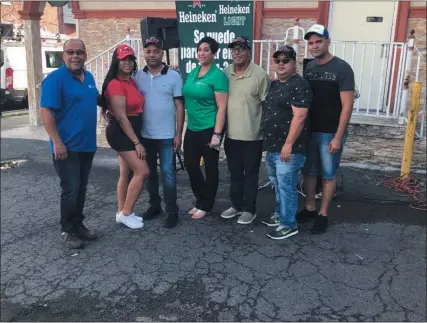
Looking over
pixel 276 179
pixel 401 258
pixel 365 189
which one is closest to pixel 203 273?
pixel 276 179

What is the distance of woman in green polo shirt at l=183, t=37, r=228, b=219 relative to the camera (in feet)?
12.7

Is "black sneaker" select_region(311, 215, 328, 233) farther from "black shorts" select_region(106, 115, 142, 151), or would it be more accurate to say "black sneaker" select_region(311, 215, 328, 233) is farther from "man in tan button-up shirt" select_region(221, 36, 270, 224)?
"black shorts" select_region(106, 115, 142, 151)

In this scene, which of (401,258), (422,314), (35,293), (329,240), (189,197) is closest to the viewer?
(422,314)

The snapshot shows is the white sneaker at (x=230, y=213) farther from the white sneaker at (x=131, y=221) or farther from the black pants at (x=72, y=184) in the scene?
the black pants at (x=72, y=184)

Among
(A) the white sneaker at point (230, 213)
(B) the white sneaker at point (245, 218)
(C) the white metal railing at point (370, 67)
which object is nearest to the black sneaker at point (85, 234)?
(A) the white sneaker at point (230, 213)

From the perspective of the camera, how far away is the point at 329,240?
3.89 metres

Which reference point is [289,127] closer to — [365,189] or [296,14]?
[365,189]

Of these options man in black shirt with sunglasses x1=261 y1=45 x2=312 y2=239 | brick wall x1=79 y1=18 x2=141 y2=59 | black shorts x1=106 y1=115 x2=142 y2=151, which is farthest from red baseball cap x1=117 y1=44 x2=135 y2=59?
brick wall x1=79 y1=18 x2=141 y2=59

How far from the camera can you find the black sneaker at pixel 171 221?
13.7 feet

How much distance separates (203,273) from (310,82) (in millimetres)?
1912

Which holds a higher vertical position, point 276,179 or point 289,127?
point 289,127

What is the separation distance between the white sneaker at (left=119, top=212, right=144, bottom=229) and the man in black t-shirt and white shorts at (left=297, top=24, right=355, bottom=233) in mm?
1735

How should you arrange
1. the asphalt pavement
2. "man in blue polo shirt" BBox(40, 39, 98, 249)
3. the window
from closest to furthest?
the asphalt pavement → "man in blue polo shirt" BBox(40, 39, 98, 249) → the window

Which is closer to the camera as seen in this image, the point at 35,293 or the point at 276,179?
the point at 35,293
